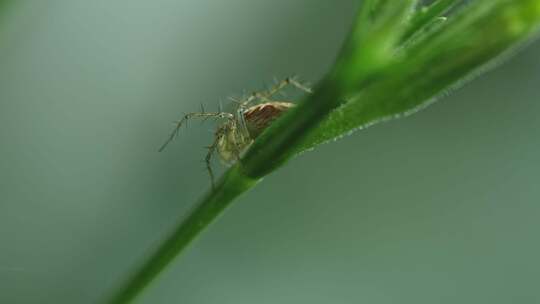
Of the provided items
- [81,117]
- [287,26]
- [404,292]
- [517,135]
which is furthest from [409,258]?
[81,117]

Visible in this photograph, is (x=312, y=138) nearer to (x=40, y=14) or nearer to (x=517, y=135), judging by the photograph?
(x=40, y=14)

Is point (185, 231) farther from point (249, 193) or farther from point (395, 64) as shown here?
point (249, 193)

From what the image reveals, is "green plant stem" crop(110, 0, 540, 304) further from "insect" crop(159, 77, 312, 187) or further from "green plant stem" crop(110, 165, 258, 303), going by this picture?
"insect" crop(159, 77, 312, 187)

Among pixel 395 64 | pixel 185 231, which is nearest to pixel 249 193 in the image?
pixel 185 231

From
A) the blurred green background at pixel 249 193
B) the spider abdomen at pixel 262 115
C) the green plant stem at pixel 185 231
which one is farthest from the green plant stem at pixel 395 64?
the blurred green background at pixel 249 193

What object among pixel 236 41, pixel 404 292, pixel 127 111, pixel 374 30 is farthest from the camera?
pixel 236 41

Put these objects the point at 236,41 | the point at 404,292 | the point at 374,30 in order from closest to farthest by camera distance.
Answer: the point at 374,30 → the point at 404,292 → the point at 236,41

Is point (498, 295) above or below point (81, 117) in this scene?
above
